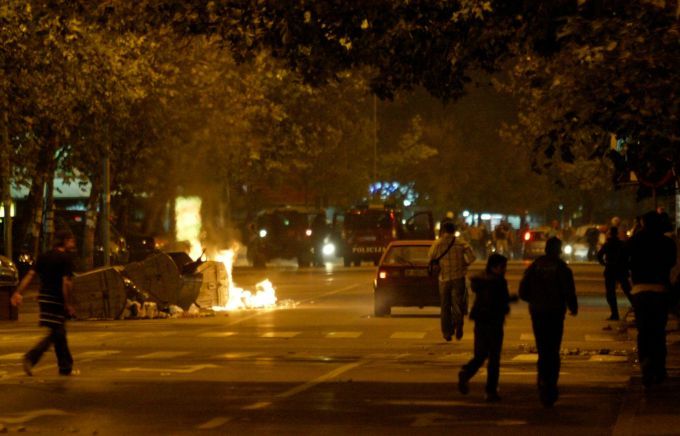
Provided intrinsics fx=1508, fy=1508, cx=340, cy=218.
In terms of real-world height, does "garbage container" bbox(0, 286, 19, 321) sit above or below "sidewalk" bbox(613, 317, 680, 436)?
above

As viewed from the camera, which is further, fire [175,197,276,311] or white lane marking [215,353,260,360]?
fire [175,197,276,311]

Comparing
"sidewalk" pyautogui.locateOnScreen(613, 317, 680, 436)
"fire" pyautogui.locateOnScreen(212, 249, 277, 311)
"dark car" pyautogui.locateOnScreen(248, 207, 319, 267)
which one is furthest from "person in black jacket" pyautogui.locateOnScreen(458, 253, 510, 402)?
"dark car" pyautogui.locateOnScreen(248, 207, 319, 267)

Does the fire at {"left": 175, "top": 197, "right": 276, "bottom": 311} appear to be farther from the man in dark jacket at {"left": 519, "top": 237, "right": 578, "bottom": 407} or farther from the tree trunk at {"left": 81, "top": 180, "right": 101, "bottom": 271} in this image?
the man in dark jacket at {"left": 519, "top": 237, "right": 578, "bottom": 407}

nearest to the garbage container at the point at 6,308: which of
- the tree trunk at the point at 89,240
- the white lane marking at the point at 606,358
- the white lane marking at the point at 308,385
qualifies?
the white lane marking at the point at 308,385

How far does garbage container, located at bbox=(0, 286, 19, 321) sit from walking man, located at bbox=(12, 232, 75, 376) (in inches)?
447

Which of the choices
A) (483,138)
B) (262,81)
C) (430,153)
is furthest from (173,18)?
(483,138)

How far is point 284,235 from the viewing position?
61906mm

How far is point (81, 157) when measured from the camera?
43.2 meters

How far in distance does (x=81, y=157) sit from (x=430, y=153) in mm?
42189

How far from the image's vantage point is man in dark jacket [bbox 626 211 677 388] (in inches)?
615

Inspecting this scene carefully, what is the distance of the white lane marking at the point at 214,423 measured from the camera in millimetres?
12719

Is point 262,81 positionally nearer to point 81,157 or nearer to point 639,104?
point 81,157

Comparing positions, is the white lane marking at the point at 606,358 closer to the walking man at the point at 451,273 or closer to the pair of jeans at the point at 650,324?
the walking man at the point at 451,273

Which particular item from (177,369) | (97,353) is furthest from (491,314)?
(97,353)
